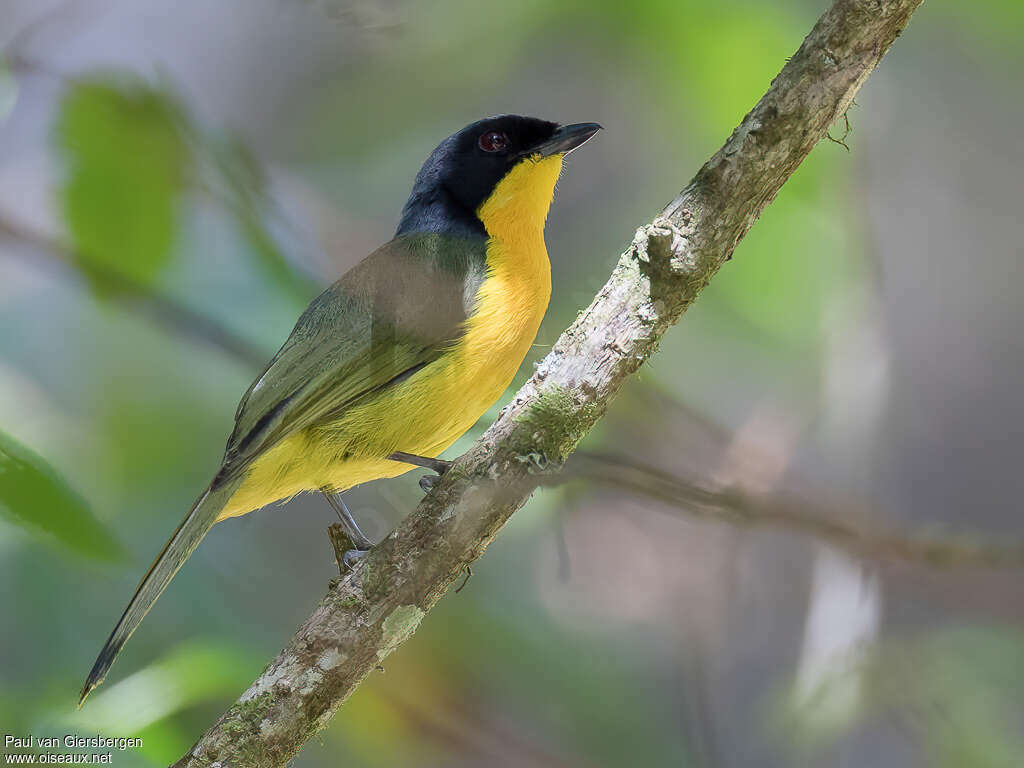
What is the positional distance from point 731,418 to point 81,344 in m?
3.04

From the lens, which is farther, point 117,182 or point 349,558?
point 349,558

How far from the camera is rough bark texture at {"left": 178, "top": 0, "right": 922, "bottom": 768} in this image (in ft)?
7.77

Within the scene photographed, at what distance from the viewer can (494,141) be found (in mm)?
4012

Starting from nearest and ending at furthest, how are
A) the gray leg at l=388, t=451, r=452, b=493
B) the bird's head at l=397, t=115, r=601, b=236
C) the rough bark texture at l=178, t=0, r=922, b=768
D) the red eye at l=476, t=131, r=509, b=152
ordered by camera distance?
the rough bark texture at l=178, t=0, r=922, b=768 → the gray leg at l=388, t=451, r=452, b=493 → the bird's head at l=397, t=115, r=601, b=236 → the red eye at l=476, t=131, r=509, b=152

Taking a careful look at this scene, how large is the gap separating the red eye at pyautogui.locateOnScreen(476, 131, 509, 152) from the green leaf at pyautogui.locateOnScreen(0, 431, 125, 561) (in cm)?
267

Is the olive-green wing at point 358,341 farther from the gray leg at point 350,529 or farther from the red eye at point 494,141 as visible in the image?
the red eye at point 494,141

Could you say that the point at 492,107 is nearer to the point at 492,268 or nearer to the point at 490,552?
the point at 492,268

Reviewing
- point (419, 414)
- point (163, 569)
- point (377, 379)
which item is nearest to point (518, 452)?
point (419, 414)

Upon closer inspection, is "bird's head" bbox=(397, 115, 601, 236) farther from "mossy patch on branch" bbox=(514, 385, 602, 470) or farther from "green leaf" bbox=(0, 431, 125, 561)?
"green leaf" bbox=(0, 431, 125, 561)

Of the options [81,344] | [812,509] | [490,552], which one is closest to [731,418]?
[490,552]

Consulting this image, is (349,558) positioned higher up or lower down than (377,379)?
lower down

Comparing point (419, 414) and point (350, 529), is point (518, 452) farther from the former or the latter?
point (350, 529)

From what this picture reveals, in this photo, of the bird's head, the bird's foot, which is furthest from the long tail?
the bird's head

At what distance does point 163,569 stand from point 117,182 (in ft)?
3.64
